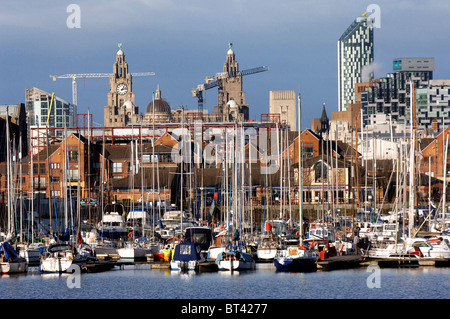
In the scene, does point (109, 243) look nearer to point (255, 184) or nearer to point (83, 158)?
point (255, 184)

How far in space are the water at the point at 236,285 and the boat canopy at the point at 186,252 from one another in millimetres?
1200

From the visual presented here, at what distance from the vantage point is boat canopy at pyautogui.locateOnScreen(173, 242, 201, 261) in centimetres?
5962

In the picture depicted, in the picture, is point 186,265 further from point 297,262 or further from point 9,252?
point 9,252

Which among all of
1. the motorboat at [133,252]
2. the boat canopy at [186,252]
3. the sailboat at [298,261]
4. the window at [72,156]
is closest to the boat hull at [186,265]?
the boat canopy at [186,252]

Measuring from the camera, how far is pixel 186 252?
60.2m

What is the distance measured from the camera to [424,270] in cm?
5734

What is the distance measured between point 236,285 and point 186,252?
855 cm

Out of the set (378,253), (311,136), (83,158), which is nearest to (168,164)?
(83,158)

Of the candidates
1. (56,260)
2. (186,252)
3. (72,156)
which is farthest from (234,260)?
(72,156)

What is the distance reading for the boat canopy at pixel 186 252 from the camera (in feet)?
196

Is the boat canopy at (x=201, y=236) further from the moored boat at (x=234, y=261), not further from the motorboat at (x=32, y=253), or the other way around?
the motorboat at (x=32, y=253)

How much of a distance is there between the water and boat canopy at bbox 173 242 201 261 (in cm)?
120

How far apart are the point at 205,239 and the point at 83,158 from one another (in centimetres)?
5912

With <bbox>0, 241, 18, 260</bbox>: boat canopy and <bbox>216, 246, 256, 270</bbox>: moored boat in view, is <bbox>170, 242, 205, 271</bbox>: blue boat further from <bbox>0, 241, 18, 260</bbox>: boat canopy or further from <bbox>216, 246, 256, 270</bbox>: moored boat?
<bbox>0, 241, 18, 260</bbox>: boat canopy
